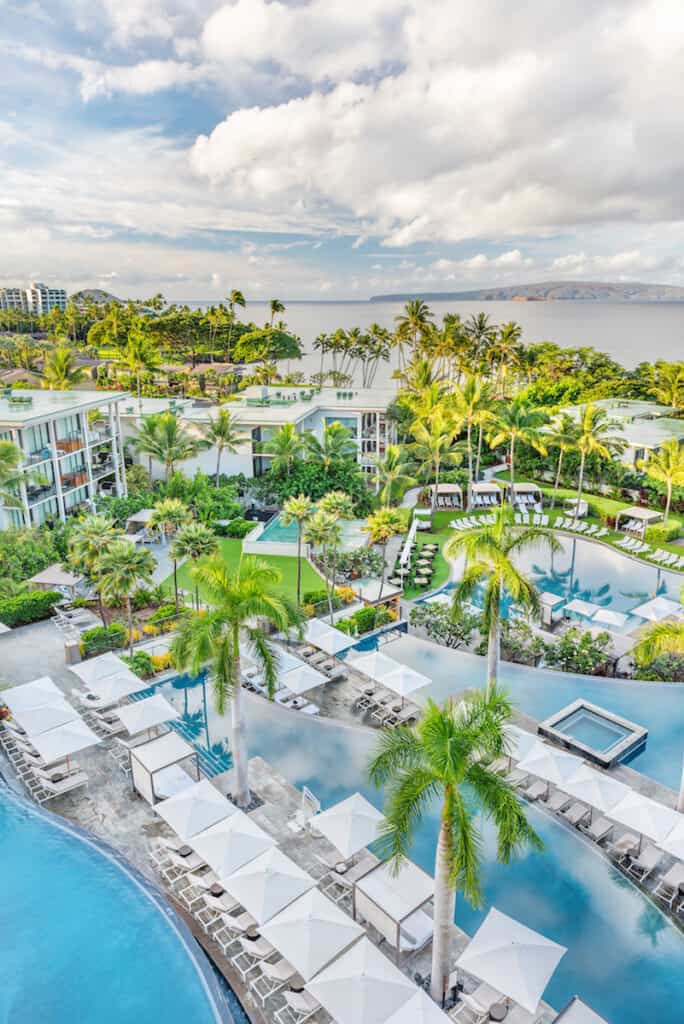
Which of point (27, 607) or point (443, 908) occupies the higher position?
point (443, 908)

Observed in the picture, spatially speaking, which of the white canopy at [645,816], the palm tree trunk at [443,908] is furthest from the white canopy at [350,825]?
the white canopy at [645,816]

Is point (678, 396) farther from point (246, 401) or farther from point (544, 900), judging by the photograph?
point (544, 900)

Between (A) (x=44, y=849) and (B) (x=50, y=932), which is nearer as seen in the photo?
(B) (x=50, y=932)

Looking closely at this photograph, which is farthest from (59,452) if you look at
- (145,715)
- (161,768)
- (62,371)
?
(161,768)

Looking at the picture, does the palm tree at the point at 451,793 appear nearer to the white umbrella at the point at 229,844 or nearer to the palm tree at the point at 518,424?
the white umbrella at the point at 229,844

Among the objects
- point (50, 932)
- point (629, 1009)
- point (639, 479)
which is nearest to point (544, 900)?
point (629, 1009)

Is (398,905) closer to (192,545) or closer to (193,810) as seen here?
(193,810)
